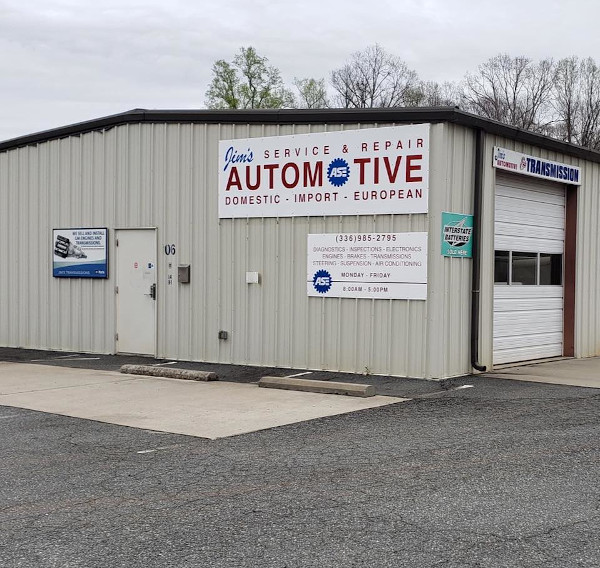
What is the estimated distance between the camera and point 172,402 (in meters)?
11.1

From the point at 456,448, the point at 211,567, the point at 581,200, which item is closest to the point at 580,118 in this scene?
the point at 581,200

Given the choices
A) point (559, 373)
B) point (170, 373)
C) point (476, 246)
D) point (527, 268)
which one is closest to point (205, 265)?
point (170, 373)

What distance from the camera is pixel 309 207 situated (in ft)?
46.4

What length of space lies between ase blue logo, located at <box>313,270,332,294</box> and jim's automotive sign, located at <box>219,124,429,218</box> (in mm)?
983

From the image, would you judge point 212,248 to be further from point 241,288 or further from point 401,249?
point 401,249

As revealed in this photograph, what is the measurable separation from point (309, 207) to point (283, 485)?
7.94 meters

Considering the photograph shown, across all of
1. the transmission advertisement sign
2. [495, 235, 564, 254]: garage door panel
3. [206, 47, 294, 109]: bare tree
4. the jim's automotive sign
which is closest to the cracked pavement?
the jim's automotive sign

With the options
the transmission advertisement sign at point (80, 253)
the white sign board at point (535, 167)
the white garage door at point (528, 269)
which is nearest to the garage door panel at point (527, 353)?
the white garage door at point (528, 269)

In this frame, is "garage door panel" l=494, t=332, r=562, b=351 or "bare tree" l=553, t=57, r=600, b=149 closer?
"garage door panel" l=494, t=332, r=562, b=351

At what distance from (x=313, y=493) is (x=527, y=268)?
10.3 metres

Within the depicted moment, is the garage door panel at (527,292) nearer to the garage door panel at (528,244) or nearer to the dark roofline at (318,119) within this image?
the garage door panel at (528,244)

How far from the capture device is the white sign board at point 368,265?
13086 millimetres

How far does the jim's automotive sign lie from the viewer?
13.1 m

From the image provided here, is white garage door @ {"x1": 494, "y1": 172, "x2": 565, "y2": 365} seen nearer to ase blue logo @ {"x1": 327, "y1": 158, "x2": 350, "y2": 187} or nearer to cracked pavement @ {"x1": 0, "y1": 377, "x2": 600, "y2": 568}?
ase blue logo @ {"x1": 327, "y1": 158, "x2": 350, "y2": 187}
